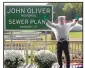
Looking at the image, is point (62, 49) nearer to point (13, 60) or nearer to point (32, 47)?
point (32, 47)

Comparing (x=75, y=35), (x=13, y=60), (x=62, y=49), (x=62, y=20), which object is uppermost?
(x=62, y=20)

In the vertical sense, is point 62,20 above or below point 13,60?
above

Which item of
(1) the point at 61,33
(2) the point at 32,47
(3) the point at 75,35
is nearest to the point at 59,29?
(1) the point at 61,33

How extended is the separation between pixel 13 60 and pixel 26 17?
641 millimetres

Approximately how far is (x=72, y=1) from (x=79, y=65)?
0.92m

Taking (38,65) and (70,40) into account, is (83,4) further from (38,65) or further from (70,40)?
(38,65)

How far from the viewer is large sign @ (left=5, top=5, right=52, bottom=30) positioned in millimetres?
3992

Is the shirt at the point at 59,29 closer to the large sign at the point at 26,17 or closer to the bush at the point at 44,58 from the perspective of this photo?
the large sign at the point at 26,17

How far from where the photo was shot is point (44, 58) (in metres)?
4.06

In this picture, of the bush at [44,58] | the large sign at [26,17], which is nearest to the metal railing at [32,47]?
the bush at [44,58]

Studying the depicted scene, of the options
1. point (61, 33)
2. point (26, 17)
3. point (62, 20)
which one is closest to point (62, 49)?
point (61, 33)

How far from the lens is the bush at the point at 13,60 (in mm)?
4020

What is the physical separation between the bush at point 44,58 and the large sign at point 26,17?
357 millimetres

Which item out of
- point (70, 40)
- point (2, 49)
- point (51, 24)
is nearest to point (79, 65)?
point (70, 40)
